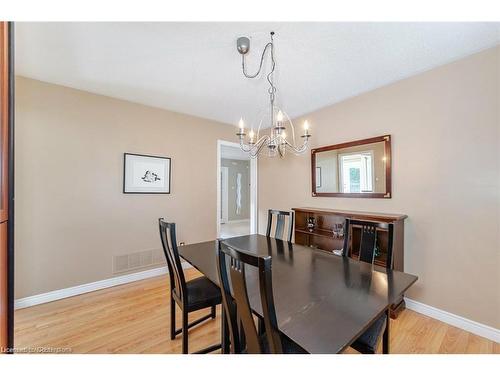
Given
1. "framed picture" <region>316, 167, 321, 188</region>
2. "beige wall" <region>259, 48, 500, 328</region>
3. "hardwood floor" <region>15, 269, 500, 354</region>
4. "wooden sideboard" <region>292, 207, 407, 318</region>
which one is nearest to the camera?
"hardwood floor" <region>15, 269, 500, 354</region>

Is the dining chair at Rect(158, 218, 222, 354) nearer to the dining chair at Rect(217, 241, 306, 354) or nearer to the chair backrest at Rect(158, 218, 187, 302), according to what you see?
the chair backrest at Rect(158, 218, 187, 302)

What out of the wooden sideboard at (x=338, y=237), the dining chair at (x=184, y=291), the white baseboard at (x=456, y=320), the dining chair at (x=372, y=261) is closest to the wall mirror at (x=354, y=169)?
the wooden sideboard at (x=338, y=237)

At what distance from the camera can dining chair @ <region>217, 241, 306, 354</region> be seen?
0.83 meters

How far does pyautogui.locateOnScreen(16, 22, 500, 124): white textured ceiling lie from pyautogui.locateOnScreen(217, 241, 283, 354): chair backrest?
1.64 meters

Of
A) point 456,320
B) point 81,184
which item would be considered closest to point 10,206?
point 81,184

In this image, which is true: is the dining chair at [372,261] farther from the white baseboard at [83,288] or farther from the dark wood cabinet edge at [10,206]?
the white baseboard at [83,288]

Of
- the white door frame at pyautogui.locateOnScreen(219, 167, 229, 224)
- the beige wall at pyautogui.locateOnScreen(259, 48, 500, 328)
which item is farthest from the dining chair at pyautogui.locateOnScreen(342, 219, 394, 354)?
the white door frame at pyautogui.locateOnScreen(219, 167, 229, 224)

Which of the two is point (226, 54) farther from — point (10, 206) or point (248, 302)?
point (248, 302)

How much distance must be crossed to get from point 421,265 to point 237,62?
2.79 metres

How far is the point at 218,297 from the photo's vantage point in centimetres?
169

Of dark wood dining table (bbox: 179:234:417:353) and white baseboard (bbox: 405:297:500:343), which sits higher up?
dark wood dining table (bbox: 179:234:417:353)

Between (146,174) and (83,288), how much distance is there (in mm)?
1585

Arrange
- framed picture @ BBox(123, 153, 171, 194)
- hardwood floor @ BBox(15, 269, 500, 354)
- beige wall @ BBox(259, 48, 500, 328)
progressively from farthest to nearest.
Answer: framed picture @ BBox(123, 153, 171, 194) < beige wall @ BBox(259, 48, 500, 328) < hardwood floor @ BBox(15, 269, 500, 354)

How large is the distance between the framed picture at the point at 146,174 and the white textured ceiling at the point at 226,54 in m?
0.85
